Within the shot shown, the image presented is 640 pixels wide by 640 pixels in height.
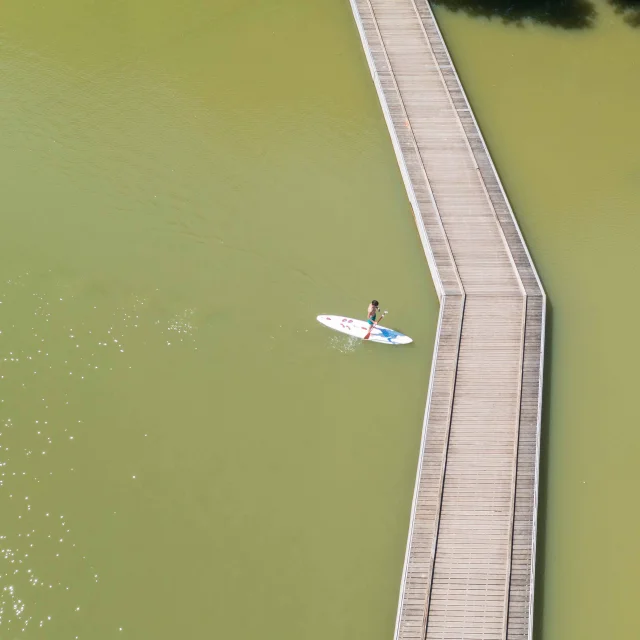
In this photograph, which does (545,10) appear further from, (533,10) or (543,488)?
(543,488)

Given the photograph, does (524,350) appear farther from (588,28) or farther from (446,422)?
(588,28)

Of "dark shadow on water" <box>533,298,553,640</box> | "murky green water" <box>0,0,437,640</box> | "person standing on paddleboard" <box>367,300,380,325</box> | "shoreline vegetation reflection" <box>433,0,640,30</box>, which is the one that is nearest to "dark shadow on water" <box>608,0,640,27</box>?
"shoreline vegetation reflection" <box>433,0,640,30</box>

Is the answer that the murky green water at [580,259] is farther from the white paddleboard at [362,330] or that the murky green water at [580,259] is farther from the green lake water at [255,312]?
the white paddleboard at [362,330]

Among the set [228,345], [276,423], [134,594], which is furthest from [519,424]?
[134,594]

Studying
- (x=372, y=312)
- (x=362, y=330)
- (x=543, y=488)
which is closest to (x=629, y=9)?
(x=372, y=312)

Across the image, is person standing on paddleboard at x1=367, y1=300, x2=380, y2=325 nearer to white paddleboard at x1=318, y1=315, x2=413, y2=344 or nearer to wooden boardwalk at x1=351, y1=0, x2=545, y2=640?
white paddleboard at x1=318, y1=315, x2=413, y2=344

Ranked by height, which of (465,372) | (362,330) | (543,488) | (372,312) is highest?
(372,312)
